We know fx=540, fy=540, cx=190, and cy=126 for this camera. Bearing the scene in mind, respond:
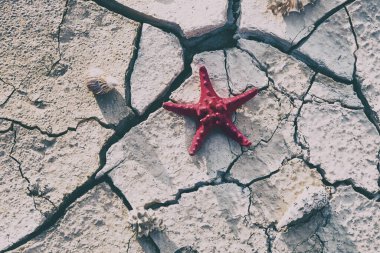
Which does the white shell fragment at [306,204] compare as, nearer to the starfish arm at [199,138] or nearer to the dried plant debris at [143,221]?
the starfish arm at [199,138]

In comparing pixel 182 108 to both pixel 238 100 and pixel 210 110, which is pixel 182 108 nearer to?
pixel 210 110

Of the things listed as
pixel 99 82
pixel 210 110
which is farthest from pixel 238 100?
pixel 99 82

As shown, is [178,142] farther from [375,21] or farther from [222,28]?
[375,21]

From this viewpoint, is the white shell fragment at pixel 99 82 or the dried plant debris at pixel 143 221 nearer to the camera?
the dried plant debris at pixel 143 221

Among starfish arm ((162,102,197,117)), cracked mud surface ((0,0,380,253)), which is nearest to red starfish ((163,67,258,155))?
starfish arm ((162,102,197,117))

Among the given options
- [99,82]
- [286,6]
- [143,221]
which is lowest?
[143,221]

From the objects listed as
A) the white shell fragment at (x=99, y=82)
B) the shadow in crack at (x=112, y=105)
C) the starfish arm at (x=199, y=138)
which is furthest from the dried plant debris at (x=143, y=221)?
the white shell fragment at (x=99, y=82)
